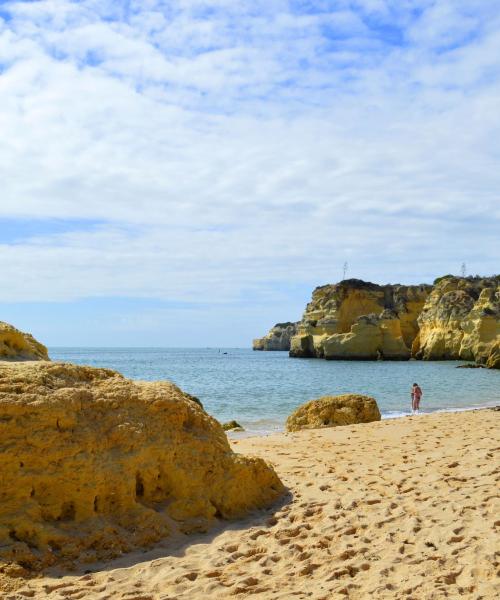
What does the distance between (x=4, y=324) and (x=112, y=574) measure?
2848 mm

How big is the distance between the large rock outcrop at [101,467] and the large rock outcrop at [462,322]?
4543 centimetres

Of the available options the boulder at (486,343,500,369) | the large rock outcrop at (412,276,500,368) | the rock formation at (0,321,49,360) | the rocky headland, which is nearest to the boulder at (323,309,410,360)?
the rocky headland

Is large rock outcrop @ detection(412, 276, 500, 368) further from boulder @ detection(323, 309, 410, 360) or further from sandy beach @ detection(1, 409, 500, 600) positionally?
sandy beach @ detection(1, 409, 500, 600)

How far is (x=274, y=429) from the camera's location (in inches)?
669

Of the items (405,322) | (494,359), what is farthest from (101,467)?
(405,322)

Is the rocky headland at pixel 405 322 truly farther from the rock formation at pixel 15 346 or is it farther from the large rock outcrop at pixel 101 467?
the rock formation at pixel 15 346

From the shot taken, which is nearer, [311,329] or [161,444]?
[161,444]

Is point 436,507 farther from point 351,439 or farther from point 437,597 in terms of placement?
point 351,439

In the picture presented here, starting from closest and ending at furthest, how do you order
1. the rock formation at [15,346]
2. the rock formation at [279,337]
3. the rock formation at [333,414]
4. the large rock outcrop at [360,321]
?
the rock formation at [15,346]
the rock formation at [333,414]
the large rock outcrop at [360,321]
the rock formation at [279,337]

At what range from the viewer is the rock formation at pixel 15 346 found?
19.6 ft

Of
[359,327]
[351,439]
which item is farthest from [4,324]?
[359,327]

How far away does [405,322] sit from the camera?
75.9m

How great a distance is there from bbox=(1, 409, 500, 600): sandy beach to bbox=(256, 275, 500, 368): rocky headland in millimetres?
43653

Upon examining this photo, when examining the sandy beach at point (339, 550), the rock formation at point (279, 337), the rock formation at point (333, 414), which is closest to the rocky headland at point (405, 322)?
the rock formation at point (333, 414)
